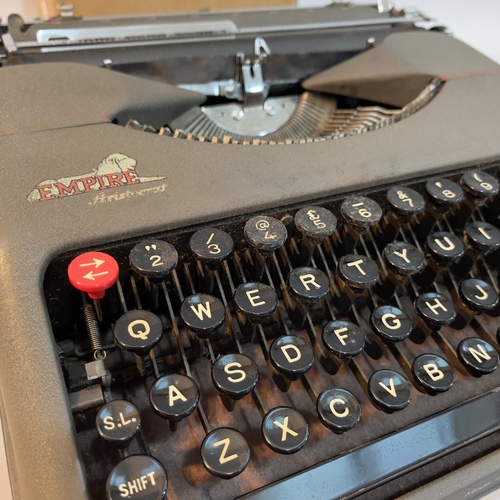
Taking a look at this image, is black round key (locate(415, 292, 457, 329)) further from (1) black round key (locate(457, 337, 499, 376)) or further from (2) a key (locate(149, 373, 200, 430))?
(2) a key (locate(149, 373, 200, 430))

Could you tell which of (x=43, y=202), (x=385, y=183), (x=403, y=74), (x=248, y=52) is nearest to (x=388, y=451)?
(x=385, y=183)

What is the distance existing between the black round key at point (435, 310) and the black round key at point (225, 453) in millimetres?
484

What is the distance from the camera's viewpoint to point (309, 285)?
999 millimetres

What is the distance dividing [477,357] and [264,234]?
51 cm

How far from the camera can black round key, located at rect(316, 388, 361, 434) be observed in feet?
2.97

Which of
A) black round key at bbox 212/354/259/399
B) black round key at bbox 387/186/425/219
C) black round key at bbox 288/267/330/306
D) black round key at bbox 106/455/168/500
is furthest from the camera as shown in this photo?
black round key at bbox 387/186/425/219

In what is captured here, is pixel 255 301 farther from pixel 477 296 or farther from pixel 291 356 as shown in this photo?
pixel 477 296

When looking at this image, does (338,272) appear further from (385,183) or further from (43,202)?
(43,202)

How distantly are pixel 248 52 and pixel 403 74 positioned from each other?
0.48 metres

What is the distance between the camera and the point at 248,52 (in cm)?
157

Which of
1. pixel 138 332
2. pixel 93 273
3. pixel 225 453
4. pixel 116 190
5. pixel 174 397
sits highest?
pixel 116 190

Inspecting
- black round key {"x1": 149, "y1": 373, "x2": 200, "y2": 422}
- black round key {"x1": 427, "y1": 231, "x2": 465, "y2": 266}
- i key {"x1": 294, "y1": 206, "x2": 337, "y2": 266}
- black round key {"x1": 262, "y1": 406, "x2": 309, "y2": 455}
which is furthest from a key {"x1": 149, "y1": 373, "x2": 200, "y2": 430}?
black round key {"x1": 427, "y1": 231, "x2": 465, "y2": 266}

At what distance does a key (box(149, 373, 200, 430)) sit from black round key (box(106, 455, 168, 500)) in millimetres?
76

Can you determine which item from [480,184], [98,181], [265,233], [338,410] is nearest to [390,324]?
[338,410]
